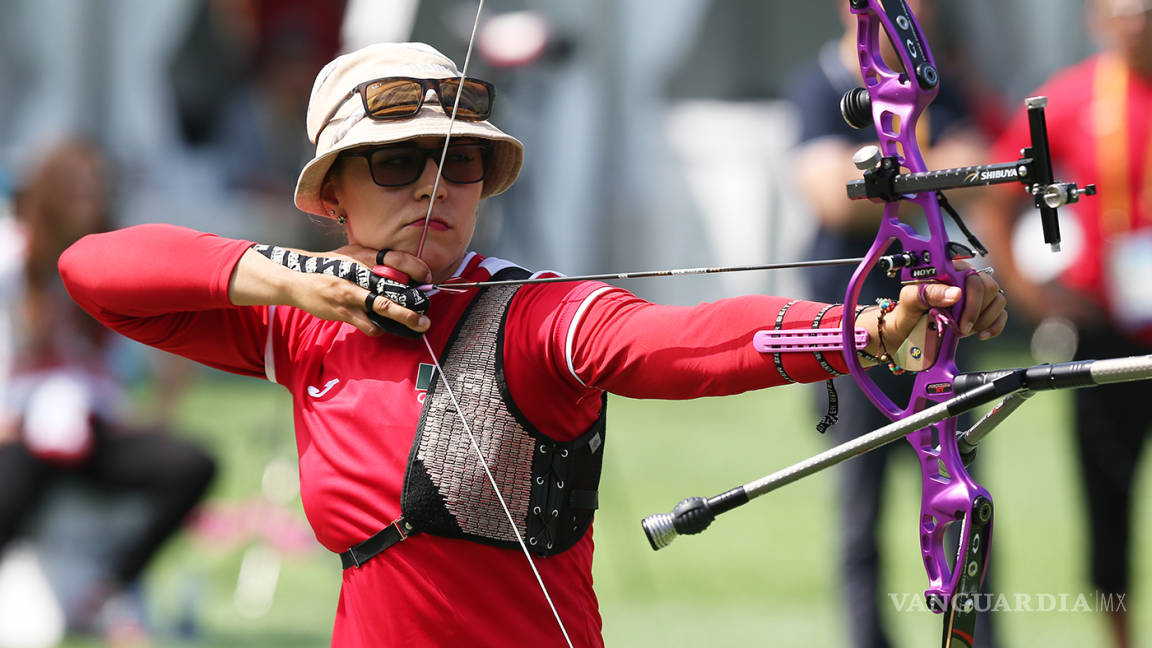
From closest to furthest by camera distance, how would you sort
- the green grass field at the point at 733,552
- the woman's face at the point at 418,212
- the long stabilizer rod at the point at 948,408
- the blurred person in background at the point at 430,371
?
the long stabilizer rod at the point at 948,408
the blurred person in background at the point at 430,371
the woman's face at the point at 418,212
the green grass field at the point at 733,552

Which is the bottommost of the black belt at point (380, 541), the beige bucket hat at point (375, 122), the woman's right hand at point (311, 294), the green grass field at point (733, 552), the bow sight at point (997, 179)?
the green grass field at point (733, 552)

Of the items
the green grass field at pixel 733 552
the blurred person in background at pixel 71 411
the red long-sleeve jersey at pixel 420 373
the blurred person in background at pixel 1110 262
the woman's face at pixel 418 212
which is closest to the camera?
the red long-sleeve jersey at pixel 420 373

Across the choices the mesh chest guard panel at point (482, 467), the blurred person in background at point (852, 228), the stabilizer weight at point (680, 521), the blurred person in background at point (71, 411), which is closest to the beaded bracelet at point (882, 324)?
the stabilizer weight at point (680, 521)

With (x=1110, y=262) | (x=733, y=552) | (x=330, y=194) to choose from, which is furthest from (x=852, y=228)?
(x=733, y=552)

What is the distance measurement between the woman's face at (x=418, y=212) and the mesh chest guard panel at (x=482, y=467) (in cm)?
16

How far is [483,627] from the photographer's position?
1985 millimetres

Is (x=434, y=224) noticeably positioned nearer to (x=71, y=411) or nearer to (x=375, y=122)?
(x=375, y=122)

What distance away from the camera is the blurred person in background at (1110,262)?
4.10 meters

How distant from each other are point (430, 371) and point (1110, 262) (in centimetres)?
267

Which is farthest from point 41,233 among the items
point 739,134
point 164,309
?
point 739,134

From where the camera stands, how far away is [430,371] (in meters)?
2.02

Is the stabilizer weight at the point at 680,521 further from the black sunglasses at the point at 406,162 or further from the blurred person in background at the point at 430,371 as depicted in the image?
the black sunglasses at the point at 406,162

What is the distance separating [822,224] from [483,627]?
7.14 feet

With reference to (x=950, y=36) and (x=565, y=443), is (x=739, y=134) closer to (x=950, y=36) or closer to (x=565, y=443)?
(x=950, y=36)
